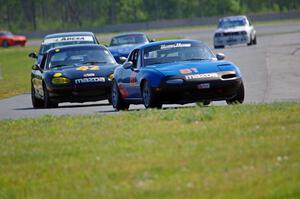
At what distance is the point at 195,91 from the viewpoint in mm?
17328

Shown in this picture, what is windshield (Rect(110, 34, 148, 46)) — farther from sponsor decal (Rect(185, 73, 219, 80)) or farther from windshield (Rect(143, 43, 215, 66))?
sponsor decal (Rect(185, 73, 219, 80))

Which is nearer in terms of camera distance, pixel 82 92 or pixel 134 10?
pixel 82 92

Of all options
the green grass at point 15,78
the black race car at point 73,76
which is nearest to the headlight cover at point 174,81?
the black race car at point 73,76

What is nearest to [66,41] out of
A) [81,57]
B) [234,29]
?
[81,57]

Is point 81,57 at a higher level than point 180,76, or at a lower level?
lower

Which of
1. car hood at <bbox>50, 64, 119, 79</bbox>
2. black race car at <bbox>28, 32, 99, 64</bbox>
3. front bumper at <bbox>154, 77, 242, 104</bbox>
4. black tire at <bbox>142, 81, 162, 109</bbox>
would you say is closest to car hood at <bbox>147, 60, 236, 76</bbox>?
front bumper at <bbox>154, 77, 242, 104</bbox>

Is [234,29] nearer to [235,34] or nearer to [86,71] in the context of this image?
[235,34]

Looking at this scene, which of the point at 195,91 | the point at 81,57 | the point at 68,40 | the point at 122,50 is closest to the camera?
the point at 195,91

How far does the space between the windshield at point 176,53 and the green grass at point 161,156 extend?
4476mm

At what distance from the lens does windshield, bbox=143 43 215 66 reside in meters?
18.7

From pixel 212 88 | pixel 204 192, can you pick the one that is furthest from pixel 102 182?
pixel 212 88

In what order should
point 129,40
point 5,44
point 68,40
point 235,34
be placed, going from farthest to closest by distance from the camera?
point 5,44 < point 235,34 < point 129,40 < point 68,40

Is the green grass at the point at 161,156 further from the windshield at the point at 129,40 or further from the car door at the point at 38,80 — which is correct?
the windshield at the point at 129,40

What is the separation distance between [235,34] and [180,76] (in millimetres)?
35107
